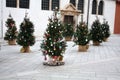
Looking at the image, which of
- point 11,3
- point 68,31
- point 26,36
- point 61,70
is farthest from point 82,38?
point 11,3

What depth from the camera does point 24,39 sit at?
42.7ft

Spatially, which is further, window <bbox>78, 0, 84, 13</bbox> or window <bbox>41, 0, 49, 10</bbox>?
window <bbox>78, 0, 84, 13</bbox>

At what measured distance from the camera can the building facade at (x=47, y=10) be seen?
22.2m

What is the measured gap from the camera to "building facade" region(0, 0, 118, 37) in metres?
22.2

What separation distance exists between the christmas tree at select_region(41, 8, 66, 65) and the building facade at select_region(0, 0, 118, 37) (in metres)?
10.7

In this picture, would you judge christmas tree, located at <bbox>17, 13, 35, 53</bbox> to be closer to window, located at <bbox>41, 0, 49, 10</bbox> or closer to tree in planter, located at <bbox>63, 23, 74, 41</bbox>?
tree in planter, located at <bbox>63, 23, 74, 41</bbox>

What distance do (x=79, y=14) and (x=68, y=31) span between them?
7295 millimetres

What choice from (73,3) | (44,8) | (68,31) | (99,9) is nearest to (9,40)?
(68,31)

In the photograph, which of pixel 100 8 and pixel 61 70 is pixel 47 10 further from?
pixel 61 70

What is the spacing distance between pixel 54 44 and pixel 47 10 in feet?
49.4

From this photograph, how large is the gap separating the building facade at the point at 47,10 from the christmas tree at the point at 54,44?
10688 mm

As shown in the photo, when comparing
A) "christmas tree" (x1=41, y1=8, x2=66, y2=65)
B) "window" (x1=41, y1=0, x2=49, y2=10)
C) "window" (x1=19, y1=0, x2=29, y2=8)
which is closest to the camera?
"christmas tree" (x1=41, y1=8, x2=66, y2=65)

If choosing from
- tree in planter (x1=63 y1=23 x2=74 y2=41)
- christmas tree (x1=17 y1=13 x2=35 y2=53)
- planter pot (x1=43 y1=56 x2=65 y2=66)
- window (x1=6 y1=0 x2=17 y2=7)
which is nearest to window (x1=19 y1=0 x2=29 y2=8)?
window (x1=6 y1=0 x2=17 y2=7)

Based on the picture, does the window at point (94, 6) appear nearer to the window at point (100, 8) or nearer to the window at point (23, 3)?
the window at point (100, 8)
